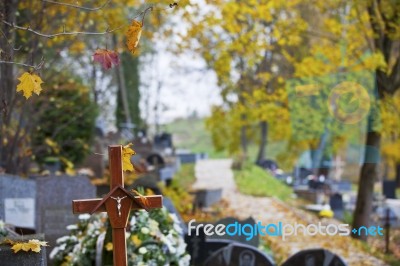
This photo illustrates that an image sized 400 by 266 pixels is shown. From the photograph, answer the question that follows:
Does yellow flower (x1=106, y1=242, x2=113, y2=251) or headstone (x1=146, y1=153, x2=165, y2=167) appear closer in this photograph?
yellow flower (x1=106, y1=242, x2=113, y2=251)

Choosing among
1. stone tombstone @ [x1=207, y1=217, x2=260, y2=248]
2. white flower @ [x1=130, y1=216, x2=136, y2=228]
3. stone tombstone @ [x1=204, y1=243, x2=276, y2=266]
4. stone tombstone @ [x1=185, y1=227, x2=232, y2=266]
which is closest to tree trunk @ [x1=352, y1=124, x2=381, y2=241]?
stone tombstone @ [x1=207, y1=217, x2=260, y2=248]

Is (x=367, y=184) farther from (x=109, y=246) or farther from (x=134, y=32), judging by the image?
(x=134, y=32)

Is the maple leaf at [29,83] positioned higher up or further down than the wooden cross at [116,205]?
higher up

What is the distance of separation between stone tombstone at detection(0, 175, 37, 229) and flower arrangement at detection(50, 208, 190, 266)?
2.24 m

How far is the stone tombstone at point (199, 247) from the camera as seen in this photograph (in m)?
8.05

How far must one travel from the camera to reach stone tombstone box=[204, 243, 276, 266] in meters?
7.53

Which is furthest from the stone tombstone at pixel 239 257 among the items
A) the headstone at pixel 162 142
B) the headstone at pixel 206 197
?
the headstone at pixel 162 142

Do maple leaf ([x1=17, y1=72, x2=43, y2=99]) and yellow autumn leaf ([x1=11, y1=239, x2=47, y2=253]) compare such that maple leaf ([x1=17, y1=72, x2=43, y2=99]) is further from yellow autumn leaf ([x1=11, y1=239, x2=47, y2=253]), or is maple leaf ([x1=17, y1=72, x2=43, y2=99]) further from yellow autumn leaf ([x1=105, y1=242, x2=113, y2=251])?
yellow autumn leaf ([x1=105, y1=242, x2=113, y2=251])

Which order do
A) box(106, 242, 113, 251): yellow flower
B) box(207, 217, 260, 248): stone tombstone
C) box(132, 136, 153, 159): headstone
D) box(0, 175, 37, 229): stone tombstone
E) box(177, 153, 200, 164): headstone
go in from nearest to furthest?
box(106, 242, 113, 251): yellow flower, box(207, 217, 260, 248): stone tombstone, box(0, 175, 37, 229): stone tombstone, box(132, 136, 153, 159): headstone, box(177, 153, 200, 164): headstone

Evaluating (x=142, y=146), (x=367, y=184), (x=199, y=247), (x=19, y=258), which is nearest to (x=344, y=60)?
(x=367, y=184)

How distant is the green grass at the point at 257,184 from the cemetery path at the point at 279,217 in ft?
1.07

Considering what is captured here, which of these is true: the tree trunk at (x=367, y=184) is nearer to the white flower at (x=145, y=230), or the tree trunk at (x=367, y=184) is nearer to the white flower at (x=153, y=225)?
the white flower at (x=153, y=225)

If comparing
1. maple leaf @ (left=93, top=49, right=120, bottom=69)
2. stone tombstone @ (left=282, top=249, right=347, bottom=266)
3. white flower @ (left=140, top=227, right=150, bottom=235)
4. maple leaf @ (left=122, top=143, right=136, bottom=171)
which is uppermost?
maple leaf @ (left=93, top=49, right=120, bottom=69)

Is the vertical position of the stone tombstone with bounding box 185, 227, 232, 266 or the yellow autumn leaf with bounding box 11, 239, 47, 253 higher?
the yellow autumn leaf with bounding box 11, 239, 47, 253
